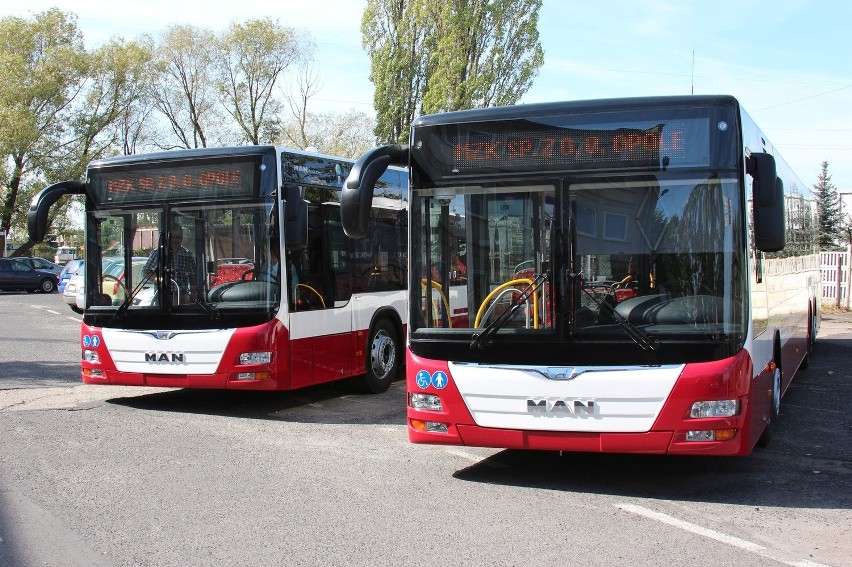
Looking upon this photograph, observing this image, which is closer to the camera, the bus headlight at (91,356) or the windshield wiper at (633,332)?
the windshield wiper at (633,332)

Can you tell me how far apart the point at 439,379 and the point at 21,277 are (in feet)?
130

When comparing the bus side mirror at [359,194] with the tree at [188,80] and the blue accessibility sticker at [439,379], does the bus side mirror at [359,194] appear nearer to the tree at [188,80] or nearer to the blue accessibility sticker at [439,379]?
the blue accessibility sticker at [439,379]

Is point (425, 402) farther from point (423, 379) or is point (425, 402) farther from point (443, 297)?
point (443, 297)

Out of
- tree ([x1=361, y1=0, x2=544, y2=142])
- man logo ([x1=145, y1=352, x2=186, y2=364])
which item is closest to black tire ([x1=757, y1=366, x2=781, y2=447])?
man logo ([x1=145, y1=352, x2=186, y2=364])

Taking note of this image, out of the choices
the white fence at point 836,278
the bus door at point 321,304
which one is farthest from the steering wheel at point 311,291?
the white fence at point 836,278

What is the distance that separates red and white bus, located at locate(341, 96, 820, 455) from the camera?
239 inches

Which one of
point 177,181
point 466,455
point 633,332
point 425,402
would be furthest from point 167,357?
point 633,332

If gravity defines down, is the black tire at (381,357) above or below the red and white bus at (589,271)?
below

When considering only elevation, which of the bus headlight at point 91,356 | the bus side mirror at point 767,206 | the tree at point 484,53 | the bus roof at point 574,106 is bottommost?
the bus headlight at point 91,356

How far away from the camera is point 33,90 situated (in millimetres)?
48812

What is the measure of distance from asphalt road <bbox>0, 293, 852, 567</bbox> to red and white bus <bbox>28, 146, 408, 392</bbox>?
1.91ft

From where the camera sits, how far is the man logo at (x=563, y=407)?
6.17 meters

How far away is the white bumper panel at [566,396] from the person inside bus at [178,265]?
4063 millimetres

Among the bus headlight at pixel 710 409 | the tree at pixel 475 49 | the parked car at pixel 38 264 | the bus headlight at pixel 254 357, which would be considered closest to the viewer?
the bus headlight at pixel 710 409
